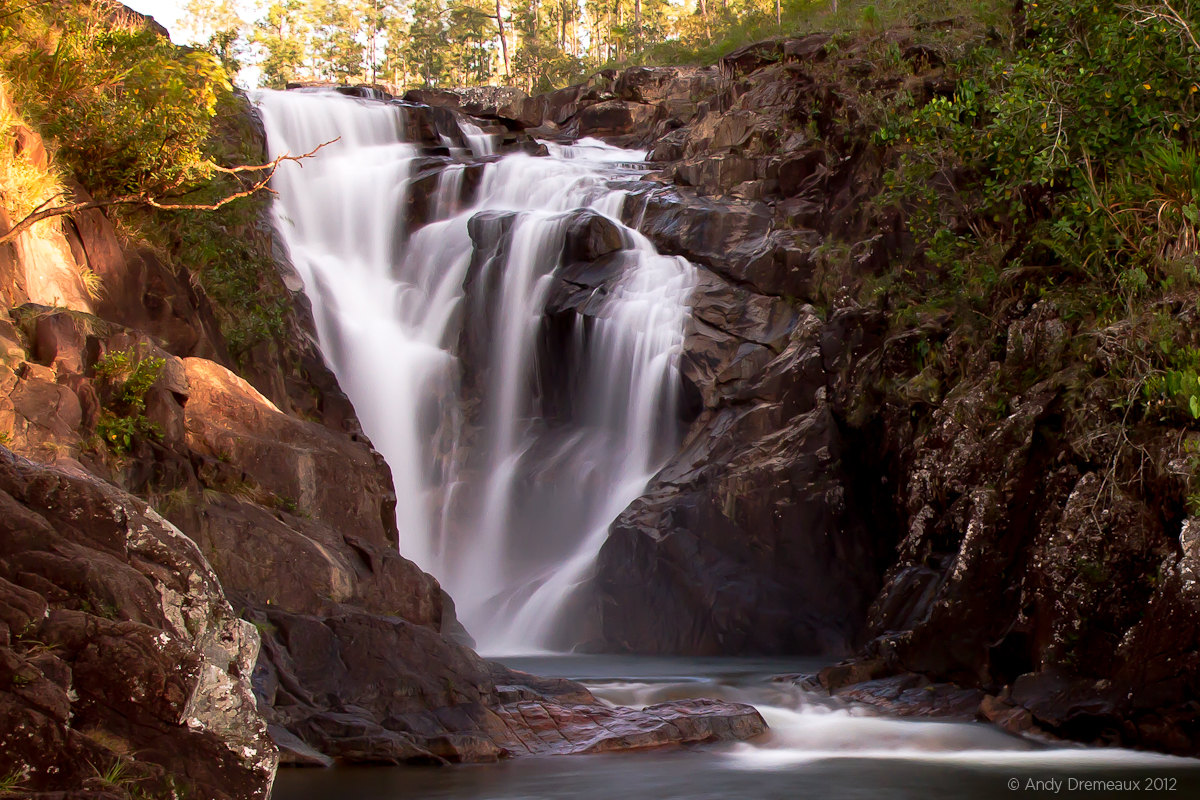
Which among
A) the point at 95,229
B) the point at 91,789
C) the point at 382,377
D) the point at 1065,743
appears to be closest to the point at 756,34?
the point at 382,377

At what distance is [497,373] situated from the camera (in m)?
19.7

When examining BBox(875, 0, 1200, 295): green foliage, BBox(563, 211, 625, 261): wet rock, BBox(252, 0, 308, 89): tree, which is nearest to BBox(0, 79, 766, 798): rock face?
BBox(563, 211, 625, 261): wet rock

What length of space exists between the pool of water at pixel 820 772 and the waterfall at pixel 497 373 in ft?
20.4

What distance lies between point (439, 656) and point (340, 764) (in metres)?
1.61

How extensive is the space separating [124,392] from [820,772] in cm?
728

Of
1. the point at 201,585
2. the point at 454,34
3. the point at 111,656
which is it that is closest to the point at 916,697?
the point at 201,585

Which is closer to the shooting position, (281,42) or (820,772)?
(820,772)

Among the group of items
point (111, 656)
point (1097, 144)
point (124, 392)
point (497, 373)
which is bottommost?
Answer: point (111, 656)

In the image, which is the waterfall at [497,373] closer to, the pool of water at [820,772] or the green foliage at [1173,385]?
the pool of water at [820,772]

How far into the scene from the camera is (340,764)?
8531 mm

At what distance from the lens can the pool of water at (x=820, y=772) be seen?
8.12 m

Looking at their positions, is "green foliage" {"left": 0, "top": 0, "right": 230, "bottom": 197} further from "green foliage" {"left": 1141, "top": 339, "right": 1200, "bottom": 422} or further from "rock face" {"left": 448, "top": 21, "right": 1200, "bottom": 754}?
"green foliage" {"left": 1141, "top": 339, "right": 1200, "bottom": 422}

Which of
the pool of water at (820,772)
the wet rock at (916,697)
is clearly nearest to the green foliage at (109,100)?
the pool of water at (820,772)

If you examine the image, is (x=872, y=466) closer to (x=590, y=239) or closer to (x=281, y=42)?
(x=590, y=239)
